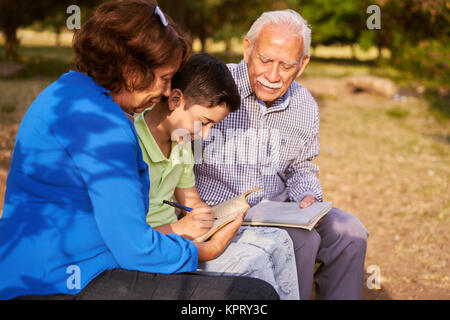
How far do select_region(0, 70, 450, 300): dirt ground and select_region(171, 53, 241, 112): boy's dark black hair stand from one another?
2.25 metres

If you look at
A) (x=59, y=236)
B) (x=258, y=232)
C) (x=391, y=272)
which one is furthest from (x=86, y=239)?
(x=391, y=272)

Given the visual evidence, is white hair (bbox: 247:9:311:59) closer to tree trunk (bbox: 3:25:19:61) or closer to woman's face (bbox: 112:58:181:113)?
woman's face (bbox: 112:58:181:113)

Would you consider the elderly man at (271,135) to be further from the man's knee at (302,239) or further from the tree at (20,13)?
the tree at (20,13)

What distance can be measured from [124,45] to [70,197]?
60 centimetres

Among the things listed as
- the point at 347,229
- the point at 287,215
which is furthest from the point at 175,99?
the point at 347,229

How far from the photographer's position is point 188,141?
286 cm

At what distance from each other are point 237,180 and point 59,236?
1.76 meters

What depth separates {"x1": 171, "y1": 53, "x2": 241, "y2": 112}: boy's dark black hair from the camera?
271 centimetres

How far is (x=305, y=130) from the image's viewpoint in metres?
3.64

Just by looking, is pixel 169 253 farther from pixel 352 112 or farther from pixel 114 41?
pixel 352 112

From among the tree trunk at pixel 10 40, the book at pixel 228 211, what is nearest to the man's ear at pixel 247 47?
the book at pixel 228 211

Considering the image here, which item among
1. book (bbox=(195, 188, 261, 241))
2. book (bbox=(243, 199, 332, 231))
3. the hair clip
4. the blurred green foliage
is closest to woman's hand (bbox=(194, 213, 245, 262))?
book (bbox=(195, 188, 261, 241))

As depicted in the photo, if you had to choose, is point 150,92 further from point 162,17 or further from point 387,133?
point 387,133

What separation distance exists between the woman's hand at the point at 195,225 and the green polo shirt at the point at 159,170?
24cm
